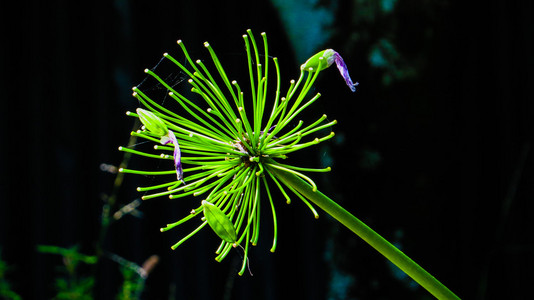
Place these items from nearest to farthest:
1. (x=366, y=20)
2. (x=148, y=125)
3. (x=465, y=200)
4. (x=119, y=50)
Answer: (x=148, y=125)
(x=366, y=20)
(x=465, y=200)
(x=119, y=50)

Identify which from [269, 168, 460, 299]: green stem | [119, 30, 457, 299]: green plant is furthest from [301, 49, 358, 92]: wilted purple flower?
[269, 168, 460, 299]: green stem

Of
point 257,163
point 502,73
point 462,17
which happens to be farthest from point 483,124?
point 257,163

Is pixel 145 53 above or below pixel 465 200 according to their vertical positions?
above

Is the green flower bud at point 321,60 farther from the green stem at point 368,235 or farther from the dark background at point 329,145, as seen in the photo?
the dark background at point 329,145

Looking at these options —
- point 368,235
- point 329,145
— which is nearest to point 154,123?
point 368,235

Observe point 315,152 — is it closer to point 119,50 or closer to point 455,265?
point 455,265

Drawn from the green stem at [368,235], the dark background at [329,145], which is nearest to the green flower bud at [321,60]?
the green stem at [368,235]

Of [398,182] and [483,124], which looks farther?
[483,124]

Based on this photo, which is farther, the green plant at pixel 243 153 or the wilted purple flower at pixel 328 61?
the wilted purple flower at pixel 328 61
